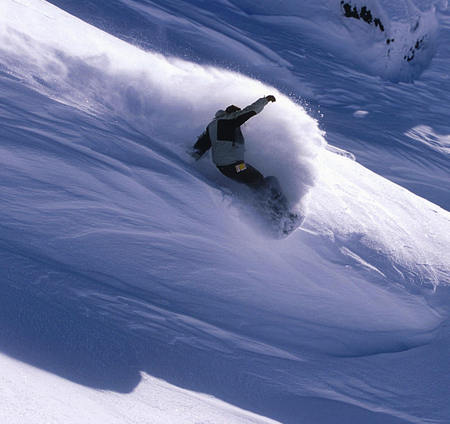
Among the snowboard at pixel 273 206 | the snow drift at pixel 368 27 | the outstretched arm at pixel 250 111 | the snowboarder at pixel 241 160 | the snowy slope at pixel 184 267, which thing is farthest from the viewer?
the snow drift at pixel 368 27

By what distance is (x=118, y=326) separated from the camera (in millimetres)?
3734

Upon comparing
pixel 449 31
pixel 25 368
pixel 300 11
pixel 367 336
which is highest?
pixel 449 31

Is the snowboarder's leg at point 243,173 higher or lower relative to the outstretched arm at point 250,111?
lower

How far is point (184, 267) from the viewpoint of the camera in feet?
14.1

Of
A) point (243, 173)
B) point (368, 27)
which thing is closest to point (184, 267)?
point (243, 173)

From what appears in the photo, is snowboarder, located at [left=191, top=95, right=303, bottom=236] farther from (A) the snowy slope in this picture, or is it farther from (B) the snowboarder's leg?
(A) the snowy slope

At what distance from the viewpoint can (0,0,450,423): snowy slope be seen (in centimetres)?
359

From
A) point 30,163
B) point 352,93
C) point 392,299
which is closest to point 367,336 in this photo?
point 392,299

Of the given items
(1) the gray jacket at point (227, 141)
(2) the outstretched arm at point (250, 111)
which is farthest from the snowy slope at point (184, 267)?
(2) the outstretched arm at point (250, 111)

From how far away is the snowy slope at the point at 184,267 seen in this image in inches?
141

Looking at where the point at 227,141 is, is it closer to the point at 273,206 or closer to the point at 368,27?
the point at 273,206

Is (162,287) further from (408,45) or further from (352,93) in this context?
(408,45)

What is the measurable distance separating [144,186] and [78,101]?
125 cm

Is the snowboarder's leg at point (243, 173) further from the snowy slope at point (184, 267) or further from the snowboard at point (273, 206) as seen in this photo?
the snowy slope at point (184, 267)
